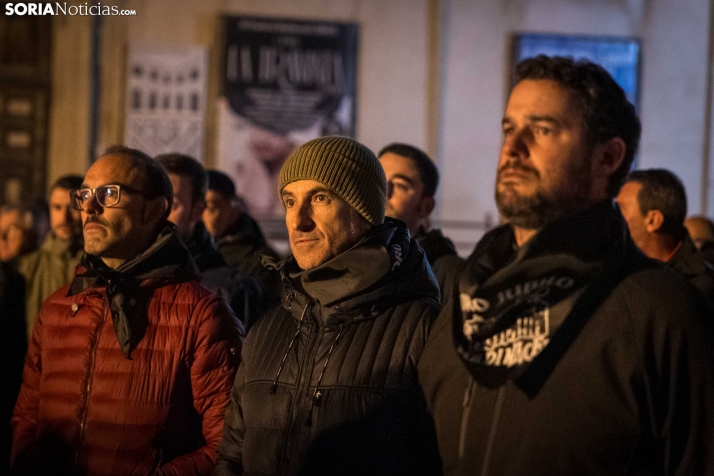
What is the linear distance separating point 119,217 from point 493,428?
1861 mm

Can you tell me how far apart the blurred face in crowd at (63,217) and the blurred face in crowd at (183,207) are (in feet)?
4.55

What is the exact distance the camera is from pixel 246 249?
18.1 ft

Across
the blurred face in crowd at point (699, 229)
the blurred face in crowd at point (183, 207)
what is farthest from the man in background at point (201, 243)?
the blurred face in crowd at point (699, 229)

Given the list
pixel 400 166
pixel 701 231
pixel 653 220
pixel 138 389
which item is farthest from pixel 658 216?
pixel 138 389

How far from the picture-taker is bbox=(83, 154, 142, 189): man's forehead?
3367mm

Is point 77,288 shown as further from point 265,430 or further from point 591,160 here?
point 591,160

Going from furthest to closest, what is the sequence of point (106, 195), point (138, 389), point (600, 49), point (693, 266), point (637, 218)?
point (600, 49) → point (637, 218) → point (693, 266) → point (106, 195) → point (138, 389)

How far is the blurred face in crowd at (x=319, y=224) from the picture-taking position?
288 centimetres

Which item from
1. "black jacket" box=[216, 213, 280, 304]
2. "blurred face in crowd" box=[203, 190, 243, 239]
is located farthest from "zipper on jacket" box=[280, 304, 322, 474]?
"blurred face in crowd" box=[203, 190, 243, 239]

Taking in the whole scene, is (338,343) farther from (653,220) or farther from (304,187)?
(653,220)

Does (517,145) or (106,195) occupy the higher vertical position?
(517,145)

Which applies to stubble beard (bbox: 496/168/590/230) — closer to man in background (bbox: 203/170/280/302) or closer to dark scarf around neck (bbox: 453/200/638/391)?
dark scarf around neck (bbox: 453/200/638/391)

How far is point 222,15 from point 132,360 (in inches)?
383

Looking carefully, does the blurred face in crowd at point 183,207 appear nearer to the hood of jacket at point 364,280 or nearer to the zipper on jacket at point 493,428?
the hood of jacket at point 364,280
